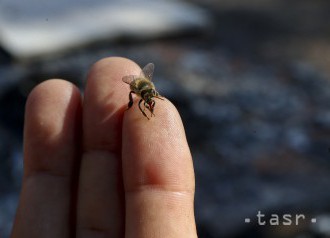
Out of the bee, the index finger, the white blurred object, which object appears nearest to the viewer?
the index finger

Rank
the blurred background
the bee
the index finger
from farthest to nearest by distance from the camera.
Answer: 1. the blurred background
2. the bee
3. the index finger

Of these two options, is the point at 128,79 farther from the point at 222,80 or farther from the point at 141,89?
the point at 222,80

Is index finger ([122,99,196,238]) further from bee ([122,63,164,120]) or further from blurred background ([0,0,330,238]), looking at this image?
blurred background ([0,0,330,238])

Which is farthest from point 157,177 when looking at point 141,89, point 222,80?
point 222,80

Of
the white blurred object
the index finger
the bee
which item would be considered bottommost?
the index finger

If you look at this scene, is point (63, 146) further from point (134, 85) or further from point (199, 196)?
point (199, 196)

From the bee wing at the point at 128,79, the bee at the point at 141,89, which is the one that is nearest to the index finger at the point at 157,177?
the bee at the point at 141,89

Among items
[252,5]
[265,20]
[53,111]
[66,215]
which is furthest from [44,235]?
[252,5]

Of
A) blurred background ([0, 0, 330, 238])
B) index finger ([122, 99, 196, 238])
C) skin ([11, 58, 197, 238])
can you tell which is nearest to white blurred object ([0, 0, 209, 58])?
blurred background ([0, 0, 330, 238])
